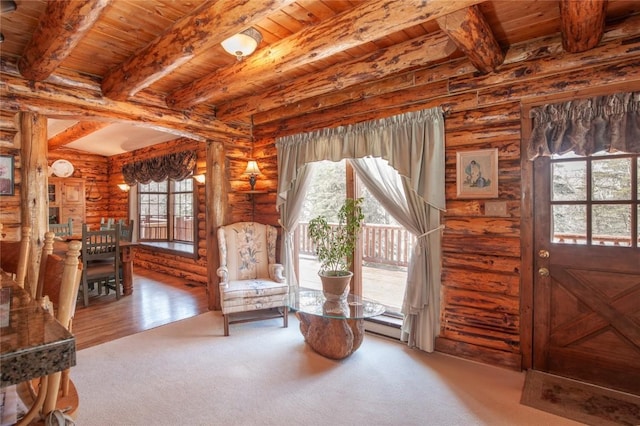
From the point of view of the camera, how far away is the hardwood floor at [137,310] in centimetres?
357

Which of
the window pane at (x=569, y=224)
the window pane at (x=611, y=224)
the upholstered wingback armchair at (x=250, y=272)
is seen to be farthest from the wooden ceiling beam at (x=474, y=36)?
the upholstered wingback armchair at (x=250, y=272)

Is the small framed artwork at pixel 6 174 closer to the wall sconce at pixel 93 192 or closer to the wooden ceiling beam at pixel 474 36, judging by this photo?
the wooden ceiling beam at pixel 474 36

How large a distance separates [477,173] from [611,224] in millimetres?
994

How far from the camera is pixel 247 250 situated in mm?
4207

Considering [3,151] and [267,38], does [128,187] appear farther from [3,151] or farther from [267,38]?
[267,38]

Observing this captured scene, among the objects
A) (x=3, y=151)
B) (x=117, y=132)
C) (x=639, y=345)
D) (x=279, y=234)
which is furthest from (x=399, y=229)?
(x=117, y=132)

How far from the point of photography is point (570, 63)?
2.49 metres

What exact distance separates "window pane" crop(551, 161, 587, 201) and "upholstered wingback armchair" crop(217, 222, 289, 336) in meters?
2.73

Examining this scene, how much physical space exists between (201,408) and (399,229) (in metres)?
3.56

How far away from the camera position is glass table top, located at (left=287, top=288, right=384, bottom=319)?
2773mm

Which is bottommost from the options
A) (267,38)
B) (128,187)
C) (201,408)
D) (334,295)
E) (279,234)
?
(201,408)

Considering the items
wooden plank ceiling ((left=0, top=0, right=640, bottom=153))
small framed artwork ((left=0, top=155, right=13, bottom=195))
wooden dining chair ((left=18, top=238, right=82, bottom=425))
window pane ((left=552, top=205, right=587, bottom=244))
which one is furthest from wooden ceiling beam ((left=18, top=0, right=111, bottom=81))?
window pane ((left=552, top=205, right=587, bottom=244))

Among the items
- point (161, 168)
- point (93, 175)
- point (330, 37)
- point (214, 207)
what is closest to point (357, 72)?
point (330, 37)

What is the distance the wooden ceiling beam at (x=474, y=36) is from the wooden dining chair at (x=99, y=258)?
183 inches
